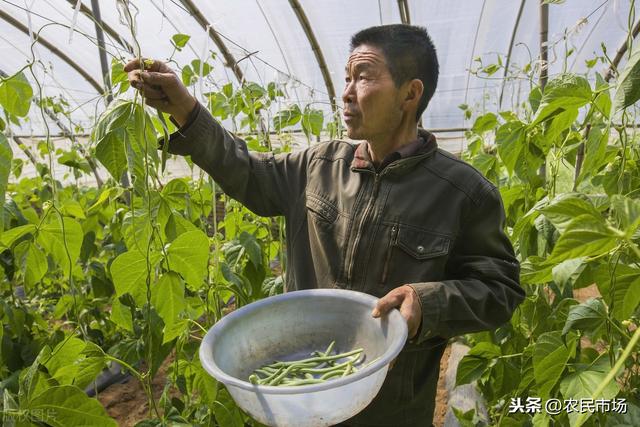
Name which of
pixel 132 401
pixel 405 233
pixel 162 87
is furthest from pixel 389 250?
pixel 132 401

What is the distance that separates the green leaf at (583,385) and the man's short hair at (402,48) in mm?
994

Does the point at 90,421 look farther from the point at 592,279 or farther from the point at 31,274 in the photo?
the point at 592,279

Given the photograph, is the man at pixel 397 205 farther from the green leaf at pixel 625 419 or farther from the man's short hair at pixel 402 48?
the green leaf at pixel 625 419

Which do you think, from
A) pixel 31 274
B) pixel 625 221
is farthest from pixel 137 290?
pixel 625 221

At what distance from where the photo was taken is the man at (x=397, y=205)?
154 centimetres

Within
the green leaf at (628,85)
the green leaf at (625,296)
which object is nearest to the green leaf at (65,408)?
the green leaf at (628,85)

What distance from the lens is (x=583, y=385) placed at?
145 centimetres

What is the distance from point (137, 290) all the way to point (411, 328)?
784 millimetres

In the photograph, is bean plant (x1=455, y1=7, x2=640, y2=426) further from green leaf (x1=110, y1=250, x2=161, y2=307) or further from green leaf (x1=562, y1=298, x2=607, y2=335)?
green leaf (x1=110, y1=250, x2=161, y2=307)

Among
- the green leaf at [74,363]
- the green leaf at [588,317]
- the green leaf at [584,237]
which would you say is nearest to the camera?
the green leaf at [584,237]

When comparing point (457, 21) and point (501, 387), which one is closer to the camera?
A: point (501, 387)

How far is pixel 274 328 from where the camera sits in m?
1.48

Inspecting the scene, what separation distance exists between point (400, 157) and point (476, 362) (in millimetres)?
1012

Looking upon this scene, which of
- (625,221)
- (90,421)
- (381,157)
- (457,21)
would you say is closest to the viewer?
(625,221)
